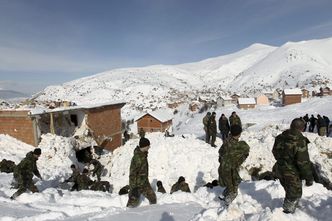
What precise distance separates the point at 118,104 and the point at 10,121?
8129mm

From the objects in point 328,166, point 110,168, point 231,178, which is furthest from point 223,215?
point 110,168

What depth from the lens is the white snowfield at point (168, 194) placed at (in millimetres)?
6465

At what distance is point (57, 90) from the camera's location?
181625 millimetres

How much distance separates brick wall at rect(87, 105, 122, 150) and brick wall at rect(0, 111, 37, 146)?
3877 mm

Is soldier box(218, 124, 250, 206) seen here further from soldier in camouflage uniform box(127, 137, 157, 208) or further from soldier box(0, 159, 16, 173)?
soldier box(0, 159, 16, 173)

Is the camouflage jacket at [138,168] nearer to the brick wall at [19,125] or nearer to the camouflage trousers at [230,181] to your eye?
the camouflage trousers at [230,181]

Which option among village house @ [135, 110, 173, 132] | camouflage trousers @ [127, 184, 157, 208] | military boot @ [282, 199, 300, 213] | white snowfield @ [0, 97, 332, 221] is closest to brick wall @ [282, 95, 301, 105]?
village house @ [135, 110, 173, 132]

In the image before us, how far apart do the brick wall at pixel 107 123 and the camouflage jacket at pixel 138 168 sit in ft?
45.8

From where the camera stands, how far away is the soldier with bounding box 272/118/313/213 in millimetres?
5410

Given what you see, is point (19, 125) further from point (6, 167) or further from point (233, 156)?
point (233, 156)

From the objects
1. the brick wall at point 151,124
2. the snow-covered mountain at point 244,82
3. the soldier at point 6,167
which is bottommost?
the brick wall at point 151,124

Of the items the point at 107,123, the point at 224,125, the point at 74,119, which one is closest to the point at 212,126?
the point at 224,125

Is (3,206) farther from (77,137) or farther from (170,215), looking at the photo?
(77,137)

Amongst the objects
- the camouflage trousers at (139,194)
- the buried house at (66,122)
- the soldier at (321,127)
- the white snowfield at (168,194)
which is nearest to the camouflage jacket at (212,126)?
the white snowfield at (168,194)
